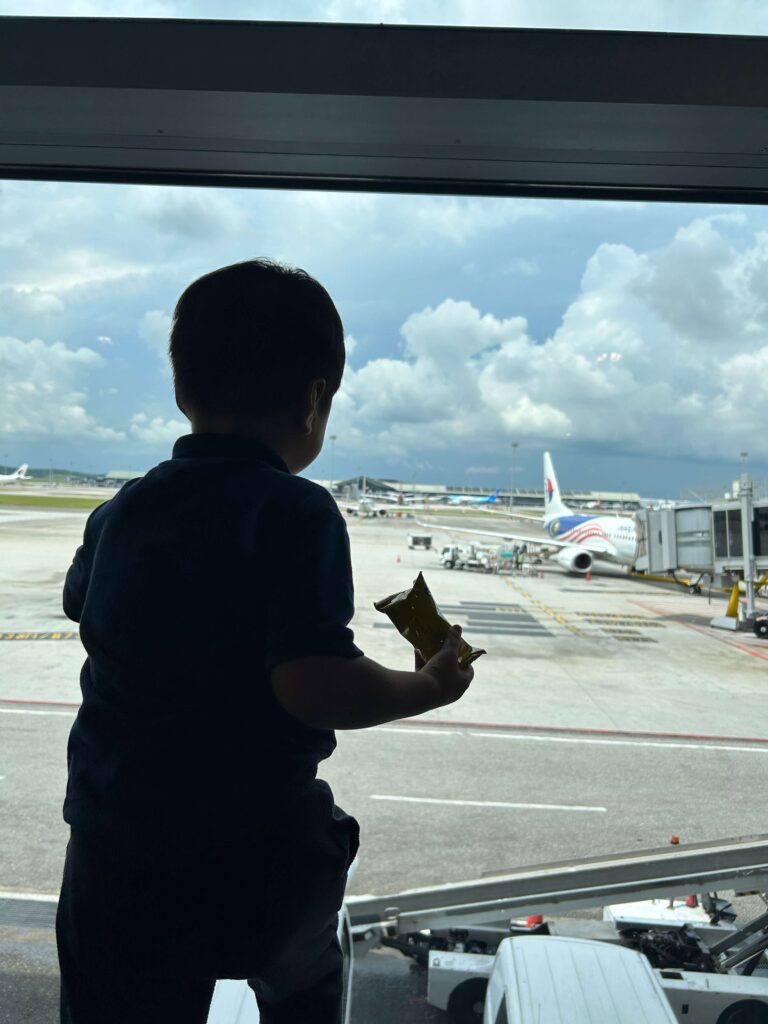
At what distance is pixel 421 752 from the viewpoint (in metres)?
3.94

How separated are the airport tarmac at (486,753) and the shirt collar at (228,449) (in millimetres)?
1177

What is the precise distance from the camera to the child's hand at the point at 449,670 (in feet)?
3.10

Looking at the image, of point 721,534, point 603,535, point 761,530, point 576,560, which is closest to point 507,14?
point 761,530

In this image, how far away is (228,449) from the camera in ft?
3.13

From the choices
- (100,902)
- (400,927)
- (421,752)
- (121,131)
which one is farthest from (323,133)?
(421,752)

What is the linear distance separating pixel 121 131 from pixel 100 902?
1848mm

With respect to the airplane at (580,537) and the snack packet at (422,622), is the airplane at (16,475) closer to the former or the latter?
the snack packet at (422,622)

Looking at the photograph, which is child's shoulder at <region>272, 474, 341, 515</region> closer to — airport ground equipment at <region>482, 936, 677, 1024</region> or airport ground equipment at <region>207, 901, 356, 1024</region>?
airport ground equipment at <region>207, 901, 356, 1024</region>

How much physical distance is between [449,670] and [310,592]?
0.23 metres

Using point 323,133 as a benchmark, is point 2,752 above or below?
below

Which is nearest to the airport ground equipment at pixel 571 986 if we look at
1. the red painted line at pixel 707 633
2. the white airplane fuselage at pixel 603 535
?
the red painted line at pixel 707 633

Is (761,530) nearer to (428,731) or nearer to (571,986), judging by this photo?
(428,731)

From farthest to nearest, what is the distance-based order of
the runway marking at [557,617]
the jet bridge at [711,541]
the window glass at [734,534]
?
the window glass at [734,534], the jet bridge at [711,541], the runway marking at [557,617]

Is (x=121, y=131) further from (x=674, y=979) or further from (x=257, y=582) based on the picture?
(x=674, y=979)
